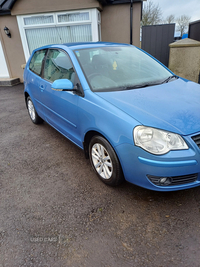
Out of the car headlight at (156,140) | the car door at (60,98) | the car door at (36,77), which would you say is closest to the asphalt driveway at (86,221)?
the car door at (60,98)

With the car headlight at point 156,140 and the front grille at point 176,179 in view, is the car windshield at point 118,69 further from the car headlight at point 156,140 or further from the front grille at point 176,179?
the front grille at point 176,179

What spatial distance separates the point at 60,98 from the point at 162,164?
71.7 inches

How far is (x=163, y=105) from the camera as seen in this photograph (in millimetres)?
2244

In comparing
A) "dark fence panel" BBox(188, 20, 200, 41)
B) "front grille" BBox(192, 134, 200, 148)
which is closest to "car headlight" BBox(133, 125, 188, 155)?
"front grille" BBox(192, 134, 200, 148)

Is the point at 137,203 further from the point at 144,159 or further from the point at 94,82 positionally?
the point at 94,82

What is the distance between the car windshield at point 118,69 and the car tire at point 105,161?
685 millimetres

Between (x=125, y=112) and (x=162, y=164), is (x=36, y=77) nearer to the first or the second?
(x=125, y=112)

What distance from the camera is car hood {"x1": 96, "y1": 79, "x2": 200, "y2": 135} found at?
6.52 feet

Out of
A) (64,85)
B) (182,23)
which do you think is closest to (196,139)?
(64,85)

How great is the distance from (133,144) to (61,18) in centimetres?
879

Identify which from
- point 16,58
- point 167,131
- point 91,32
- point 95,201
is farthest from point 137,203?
point 16,58

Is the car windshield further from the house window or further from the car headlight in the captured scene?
the house window

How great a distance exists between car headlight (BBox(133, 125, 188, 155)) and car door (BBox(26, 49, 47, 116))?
245cm

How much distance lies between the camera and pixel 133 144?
6.48 ft
